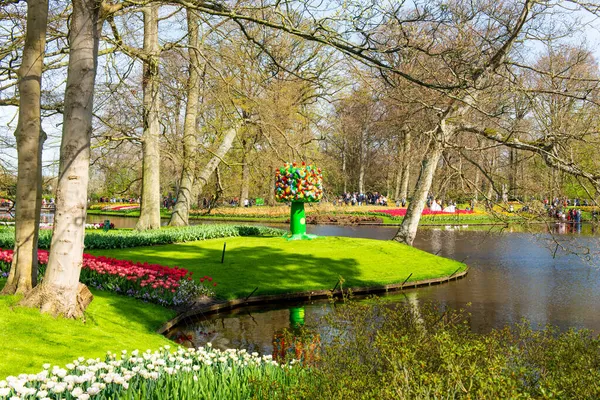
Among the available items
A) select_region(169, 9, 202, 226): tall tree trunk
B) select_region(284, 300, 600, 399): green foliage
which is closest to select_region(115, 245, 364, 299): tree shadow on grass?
select_region(169, 9, 202, 226): tall tree trunk

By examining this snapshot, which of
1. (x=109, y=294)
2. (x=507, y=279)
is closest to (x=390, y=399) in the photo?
(x=109, y=294)

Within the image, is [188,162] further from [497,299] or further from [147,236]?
[497,299]

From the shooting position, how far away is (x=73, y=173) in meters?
7.93

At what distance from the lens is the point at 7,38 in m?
14.3

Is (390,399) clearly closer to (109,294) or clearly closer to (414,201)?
(109,294)

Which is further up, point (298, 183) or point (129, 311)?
point (298, 183)

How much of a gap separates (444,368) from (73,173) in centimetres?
568

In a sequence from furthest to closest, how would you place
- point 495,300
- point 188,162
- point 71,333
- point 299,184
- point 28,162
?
point 188,162 < point 299,184 < point 495,300 < point 28,162 < point 71,333

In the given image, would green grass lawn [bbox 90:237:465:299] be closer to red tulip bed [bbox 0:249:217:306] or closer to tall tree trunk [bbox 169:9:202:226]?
red tulip bed [bbox 0:249:217:306]

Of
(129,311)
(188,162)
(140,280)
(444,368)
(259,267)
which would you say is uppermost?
(188,162)

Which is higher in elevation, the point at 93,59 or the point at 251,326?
the point at 93,59

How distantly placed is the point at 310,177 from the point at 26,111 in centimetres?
1194

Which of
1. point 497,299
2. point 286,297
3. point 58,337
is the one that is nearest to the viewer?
point 58,337

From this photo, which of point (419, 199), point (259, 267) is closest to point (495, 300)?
point (259, 267)
